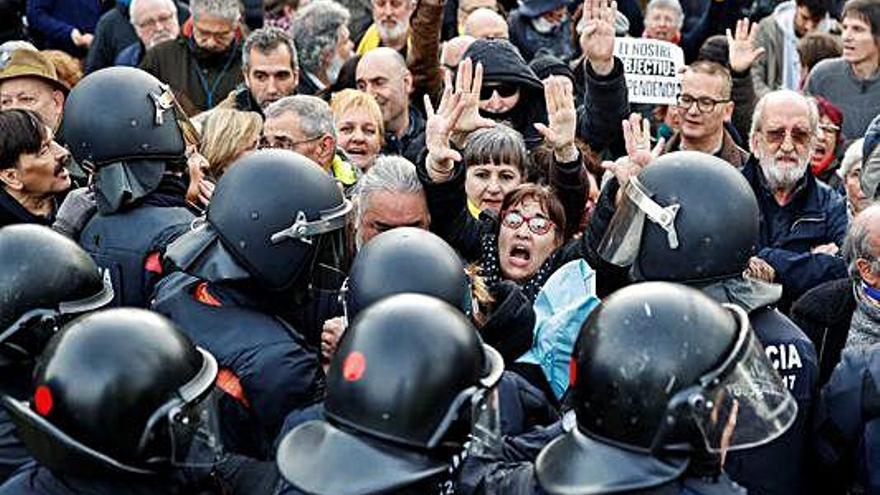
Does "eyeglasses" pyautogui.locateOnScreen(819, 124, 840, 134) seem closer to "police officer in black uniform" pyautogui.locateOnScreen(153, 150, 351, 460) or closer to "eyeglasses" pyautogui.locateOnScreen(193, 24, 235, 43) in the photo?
"eyeglasses" pyautogui.locateOnScreen(193, 24, 235, 43)

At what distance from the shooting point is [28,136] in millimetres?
6543

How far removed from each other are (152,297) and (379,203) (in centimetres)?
99

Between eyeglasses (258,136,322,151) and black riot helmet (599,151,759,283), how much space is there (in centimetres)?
247

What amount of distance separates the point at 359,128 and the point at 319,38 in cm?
216

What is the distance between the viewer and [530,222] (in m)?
6.40

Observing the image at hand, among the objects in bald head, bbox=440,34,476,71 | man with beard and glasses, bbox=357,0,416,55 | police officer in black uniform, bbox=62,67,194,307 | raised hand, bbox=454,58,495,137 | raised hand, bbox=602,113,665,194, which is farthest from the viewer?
man with beard and glasses, bbox=357,0,416,55

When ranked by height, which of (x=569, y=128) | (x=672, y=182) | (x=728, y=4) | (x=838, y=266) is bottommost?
(x=728, y=4)

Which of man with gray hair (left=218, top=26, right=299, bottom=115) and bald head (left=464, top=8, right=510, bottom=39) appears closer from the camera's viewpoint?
man with gray hair (left=218, top=26, right=299, bottom=115)

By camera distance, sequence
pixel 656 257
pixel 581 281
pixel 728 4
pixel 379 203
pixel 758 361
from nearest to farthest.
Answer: pixel 758 361
pixel 656 257
pixel 581 281
pixel 379 203
pixel 728 4

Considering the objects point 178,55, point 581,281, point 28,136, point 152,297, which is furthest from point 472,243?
point 178,55

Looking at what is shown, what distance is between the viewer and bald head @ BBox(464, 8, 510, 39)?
9.76 metres

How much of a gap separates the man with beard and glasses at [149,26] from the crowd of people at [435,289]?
1.85m

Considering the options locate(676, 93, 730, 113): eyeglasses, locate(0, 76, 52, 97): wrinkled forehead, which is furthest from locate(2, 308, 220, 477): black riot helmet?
locate(676, 93, 730, 113): eyeglasses

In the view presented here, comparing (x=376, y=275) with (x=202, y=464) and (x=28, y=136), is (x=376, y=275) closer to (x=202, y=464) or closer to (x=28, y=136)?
(x=202, y=464)
